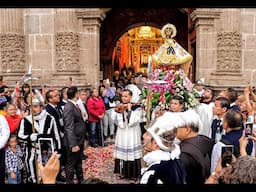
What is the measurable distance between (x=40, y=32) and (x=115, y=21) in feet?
26.0

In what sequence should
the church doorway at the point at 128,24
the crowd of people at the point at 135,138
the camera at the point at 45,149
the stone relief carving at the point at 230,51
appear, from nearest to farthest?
the crowd of people at the point at 135,138, the camera at the point at 45,149, the stone relief carving at the point at 230,51, the church doorway at the point at 128,24

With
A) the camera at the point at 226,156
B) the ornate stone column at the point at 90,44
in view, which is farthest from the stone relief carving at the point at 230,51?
the camera at the point at 226,156

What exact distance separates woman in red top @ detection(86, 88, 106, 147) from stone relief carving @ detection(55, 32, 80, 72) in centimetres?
144

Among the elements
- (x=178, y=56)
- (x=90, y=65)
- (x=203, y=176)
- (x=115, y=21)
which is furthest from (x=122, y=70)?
(x=203, y=176)

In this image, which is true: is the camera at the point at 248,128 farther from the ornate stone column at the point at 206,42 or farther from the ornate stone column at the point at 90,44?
the ornate stone column at the point at 90,44

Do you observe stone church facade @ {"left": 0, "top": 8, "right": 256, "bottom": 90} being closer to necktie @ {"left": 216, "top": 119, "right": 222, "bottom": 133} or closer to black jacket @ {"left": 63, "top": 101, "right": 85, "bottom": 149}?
black jacket @ {"left": 63, "top": 101, "right": 85, "bottom": 149}

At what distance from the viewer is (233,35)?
1044 cm

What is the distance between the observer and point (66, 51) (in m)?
10.6

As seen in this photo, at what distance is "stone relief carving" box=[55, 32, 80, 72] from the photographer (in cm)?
1055

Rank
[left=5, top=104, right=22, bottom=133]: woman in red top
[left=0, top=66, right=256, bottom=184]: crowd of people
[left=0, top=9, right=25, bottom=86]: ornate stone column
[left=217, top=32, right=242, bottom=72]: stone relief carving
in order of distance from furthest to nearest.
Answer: [left=0, top=9, right=25, bottom=86]: ornate stone column, [left=217, top=32, right=242, bottom=72]: stone relief carving, [left=5, top=104, right=22, bottom=133]: woman in red top, [left=0, top=66, right=256, bottom=184]: crowd of people

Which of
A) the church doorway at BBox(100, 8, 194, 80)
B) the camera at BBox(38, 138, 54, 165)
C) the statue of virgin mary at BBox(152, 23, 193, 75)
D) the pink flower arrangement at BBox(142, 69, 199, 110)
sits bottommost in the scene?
the camera at BBox(38, 138, 54, 165)

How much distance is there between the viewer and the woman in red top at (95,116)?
369 inches

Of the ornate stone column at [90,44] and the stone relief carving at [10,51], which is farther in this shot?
the ornate stone column at [90,44]

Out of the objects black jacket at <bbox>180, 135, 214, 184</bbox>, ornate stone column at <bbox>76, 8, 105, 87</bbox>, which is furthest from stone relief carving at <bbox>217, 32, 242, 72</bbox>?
black jacket at <bbox>180, 135, 214, 184</bbox>
